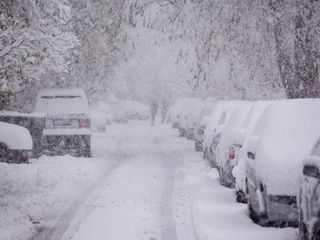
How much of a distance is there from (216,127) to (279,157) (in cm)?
711

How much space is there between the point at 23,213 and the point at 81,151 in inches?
378

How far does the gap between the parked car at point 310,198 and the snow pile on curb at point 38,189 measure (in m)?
4.17

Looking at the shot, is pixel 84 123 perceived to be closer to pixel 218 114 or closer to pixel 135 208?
pixel 218 114

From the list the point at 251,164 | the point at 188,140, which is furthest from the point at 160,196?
the point at 188,140

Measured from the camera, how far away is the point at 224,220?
1005cm

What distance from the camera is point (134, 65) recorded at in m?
68.2

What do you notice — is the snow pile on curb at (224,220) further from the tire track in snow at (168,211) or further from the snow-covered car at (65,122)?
the snow-covered car at (65,122)

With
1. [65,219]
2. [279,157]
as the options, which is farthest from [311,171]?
[65,219]

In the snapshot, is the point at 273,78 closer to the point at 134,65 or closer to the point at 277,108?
the point at 277,108

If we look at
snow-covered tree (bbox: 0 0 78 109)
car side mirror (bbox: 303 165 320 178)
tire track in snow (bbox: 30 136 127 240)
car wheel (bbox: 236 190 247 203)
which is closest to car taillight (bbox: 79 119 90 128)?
tire track in snow (bbox: 30 136 127 240)

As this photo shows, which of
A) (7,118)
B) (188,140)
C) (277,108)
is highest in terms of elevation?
(277,108)

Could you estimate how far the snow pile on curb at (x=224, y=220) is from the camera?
8798mm

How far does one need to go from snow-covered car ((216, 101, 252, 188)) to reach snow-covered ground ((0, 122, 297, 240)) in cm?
32

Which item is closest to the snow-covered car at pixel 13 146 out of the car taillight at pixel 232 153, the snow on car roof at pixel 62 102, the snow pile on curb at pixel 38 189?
the snow pile on curb at pixel 38 189
